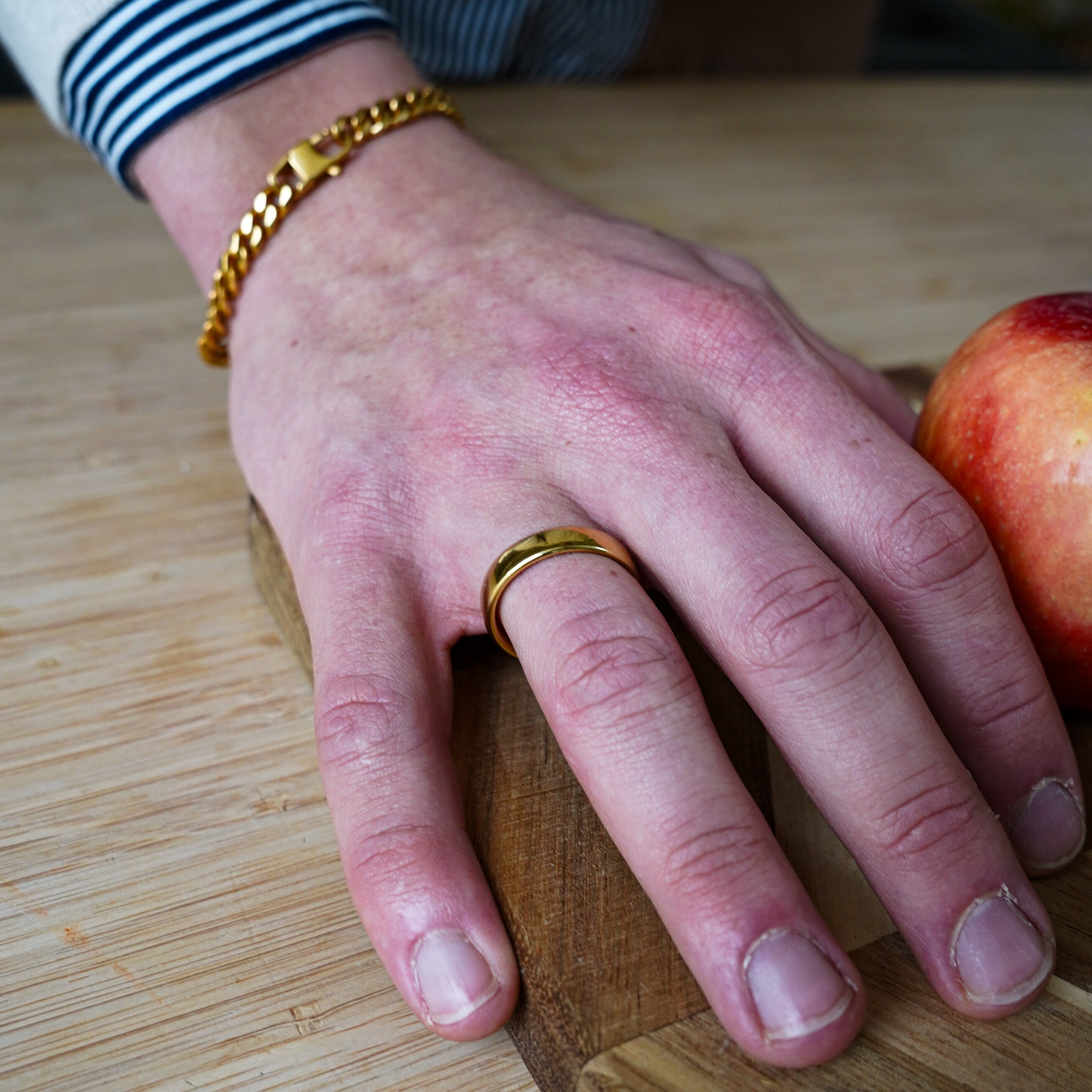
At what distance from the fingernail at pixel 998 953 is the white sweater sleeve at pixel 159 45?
760 millimetres

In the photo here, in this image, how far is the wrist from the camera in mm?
790

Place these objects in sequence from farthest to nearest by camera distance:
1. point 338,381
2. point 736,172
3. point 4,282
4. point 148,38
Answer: point 736,172 → point 4,282 → point 148,38 → point 338,381

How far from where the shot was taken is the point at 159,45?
2.60ft

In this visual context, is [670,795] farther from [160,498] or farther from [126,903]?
[160,498]

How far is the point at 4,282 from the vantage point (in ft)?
3.45

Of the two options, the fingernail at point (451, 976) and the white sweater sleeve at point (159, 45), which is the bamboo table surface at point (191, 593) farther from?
the white sweater sleeve at point (159, 45)

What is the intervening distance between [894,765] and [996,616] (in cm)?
12

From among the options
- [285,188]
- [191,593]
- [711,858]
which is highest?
[285,188]

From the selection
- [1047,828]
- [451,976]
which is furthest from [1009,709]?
[451,976]

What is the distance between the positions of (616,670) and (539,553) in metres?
0.09

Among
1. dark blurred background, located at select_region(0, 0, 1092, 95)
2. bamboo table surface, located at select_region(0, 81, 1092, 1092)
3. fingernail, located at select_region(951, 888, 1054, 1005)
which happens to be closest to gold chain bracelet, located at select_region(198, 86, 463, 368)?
bamboo table surface, located at select_region(0, 81, 1092, 1092)

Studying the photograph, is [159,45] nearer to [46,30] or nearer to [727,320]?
[46,30]

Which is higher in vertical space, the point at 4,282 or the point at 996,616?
the point at 996,616

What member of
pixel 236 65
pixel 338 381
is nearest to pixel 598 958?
pixel 338 381
